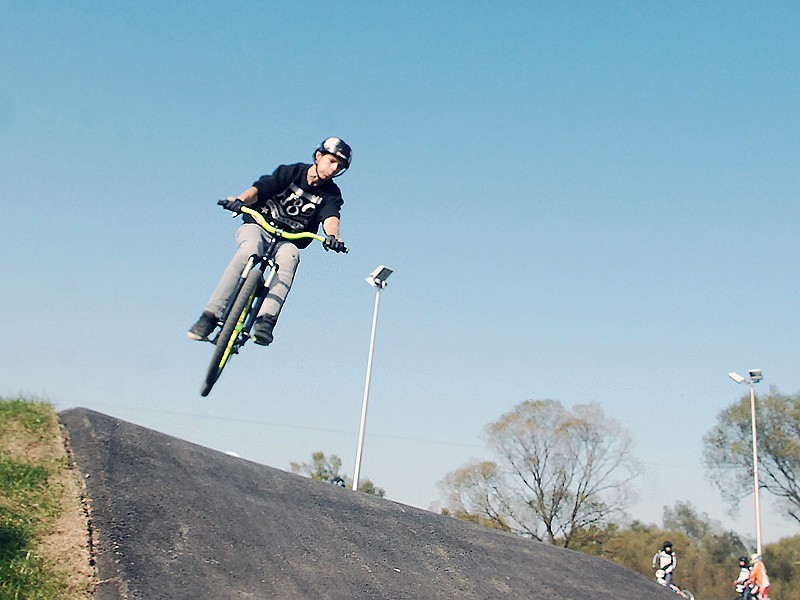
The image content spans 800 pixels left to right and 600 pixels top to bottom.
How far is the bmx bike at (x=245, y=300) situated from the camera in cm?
873

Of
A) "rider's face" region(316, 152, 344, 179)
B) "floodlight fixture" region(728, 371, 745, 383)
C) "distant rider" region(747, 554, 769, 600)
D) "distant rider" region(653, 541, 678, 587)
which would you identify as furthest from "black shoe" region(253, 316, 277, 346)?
"floodlight fixture" region(728, 371, 745, 383)

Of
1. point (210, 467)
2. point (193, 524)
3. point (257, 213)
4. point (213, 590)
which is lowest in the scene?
point (213, 590)

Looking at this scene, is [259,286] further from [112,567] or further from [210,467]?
[112,567]

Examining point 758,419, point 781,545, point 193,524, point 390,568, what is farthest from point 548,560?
point 781,545

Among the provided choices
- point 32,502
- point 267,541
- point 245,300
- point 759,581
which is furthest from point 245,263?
point 759,581

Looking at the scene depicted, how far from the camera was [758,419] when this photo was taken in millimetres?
44000

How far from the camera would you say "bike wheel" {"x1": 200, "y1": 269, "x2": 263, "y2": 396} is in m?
8.72

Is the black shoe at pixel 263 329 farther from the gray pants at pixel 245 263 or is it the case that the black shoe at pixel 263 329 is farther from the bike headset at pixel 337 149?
the bike headset at pixel 337 149

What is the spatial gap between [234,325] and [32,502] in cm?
283

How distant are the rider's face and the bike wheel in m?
1.32

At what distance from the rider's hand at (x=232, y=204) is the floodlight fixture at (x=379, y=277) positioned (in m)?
18.5

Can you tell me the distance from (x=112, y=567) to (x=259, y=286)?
12.3 ft

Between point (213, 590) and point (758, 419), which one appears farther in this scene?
point (758, 419)

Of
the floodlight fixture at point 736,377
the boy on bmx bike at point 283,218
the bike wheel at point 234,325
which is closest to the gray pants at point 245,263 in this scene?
the boy on bmx bike at point 283,218
